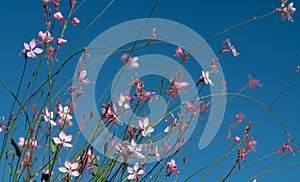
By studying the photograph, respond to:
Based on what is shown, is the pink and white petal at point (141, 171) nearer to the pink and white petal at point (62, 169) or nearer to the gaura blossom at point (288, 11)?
the pink and white petal at point (62, 169)

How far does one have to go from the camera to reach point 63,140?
179 cm

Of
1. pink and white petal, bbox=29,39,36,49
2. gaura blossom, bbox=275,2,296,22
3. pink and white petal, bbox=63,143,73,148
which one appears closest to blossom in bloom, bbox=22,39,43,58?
pink and white petal, bbox=29,39,36,49

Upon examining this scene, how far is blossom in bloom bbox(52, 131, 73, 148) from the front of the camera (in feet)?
5.79

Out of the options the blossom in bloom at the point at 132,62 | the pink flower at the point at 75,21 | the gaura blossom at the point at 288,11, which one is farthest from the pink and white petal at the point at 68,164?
the gaura blossom at the point at 288,11

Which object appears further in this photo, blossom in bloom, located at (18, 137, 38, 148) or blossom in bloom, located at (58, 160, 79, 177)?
blossom in bloom, located at (18, 137, 38, 148)

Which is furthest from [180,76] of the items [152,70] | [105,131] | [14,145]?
[14,145]

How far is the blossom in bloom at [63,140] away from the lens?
1.76 metres

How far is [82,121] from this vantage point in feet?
6.23

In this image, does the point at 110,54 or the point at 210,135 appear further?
the point at 210,135

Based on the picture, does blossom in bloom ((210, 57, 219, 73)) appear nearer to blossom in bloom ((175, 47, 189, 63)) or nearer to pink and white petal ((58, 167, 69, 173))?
blossom in bloom ((175, 47, 189, 63))

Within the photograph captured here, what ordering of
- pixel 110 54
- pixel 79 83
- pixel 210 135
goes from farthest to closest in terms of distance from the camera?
pixel 210 135
pixel 110 54
pixel 79 83

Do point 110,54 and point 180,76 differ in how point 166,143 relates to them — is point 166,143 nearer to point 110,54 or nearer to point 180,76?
point 180,76

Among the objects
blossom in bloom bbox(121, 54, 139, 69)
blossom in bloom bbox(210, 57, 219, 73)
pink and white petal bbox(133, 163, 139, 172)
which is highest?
blossom in bloom bbox(210, 57, 219, 73)

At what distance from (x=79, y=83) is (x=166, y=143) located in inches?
18.9
